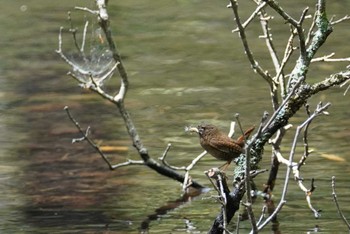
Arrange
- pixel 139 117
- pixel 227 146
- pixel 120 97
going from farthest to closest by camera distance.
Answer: pixel 139 117
pixel 120 97
pixel 227 146

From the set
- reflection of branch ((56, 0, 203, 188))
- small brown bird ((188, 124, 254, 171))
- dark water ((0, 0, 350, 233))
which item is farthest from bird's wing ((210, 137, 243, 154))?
reflection of branch ((56, 0, 203, 188))

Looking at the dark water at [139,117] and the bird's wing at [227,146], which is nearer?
the bird's wing at [227,146]

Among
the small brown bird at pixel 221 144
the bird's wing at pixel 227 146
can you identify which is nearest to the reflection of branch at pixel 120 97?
the small brown bird at pixel 221 144

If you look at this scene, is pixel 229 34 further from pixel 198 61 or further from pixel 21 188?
pixel 21 188

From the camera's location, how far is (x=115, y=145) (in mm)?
7887

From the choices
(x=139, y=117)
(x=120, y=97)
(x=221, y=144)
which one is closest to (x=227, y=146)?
(x=221, y=144)

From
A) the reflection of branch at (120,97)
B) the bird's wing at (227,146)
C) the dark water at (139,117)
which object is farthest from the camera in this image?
the dark water at (139,117)

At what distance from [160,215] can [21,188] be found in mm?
1147

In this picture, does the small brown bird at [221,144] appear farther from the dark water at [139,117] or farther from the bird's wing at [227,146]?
the dark water at [139,117]

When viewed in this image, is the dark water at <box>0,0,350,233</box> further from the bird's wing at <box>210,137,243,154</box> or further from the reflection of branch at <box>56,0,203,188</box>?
the bird's wing at <box>210,137,243,154</box>

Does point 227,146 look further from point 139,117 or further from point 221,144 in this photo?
point 139,117

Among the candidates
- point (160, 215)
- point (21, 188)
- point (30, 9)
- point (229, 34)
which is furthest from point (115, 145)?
point (30, 9)

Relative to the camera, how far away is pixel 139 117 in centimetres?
863

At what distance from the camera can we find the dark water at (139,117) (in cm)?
625
